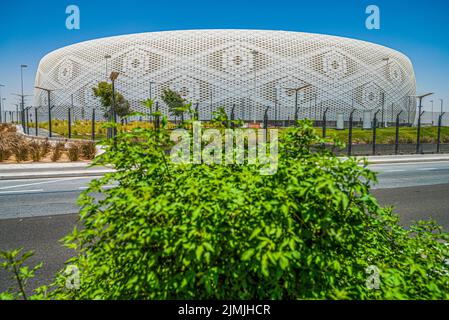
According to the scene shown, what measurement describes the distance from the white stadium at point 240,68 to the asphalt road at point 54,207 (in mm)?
63826

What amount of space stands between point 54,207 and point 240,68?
7502cm

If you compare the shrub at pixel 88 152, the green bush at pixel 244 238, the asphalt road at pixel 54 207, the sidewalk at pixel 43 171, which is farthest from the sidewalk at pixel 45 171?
the green bush at pixel 244 238

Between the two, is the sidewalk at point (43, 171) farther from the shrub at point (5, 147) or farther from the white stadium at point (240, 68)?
the white stadium at point (240, 68)

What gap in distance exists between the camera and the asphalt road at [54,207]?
5.11m

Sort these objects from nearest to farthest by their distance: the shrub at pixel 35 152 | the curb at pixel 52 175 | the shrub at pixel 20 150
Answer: the curb at pixel 52 175 → the shrub at pixel 20 150 → the shrub at pixel 35 152

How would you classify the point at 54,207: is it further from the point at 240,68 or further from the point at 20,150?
the point at 240,68

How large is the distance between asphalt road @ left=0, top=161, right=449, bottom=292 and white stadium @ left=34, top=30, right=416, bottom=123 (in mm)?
63826

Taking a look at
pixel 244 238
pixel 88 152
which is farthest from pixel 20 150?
pixel 244 238

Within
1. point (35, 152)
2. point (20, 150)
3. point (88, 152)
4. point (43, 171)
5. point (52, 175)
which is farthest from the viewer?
point (88, 152)

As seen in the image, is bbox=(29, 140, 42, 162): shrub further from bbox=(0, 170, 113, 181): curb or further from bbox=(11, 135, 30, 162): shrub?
bbox=(0, 170, 113, 181): curb

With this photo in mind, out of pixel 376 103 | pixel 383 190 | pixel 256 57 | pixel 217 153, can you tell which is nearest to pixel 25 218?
pixel 217 153

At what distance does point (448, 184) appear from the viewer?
1199 cm

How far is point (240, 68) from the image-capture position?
78.1 meters

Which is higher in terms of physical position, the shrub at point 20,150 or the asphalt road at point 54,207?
the shrub at point 20,150
